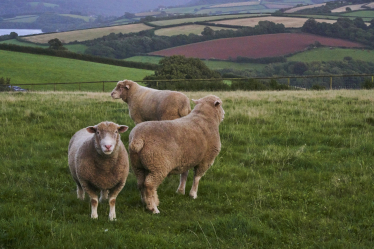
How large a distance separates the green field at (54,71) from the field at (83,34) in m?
24.4

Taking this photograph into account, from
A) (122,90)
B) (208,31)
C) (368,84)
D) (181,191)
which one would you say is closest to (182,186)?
(181,191)

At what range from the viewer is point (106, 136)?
459 centimetres

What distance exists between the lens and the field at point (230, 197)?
4.26 metres

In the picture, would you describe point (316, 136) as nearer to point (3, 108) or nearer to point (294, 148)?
point (294, 148)


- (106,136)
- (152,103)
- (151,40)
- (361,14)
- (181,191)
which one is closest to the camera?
(106,136)

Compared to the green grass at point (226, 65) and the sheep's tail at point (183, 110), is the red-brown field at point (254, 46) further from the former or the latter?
the sheep's tail at point (183, 110)

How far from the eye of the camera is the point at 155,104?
28.7ft

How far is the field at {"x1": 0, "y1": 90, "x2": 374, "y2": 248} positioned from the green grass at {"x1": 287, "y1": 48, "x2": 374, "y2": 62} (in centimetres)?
6764

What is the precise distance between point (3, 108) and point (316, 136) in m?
9.81

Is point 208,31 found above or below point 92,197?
above

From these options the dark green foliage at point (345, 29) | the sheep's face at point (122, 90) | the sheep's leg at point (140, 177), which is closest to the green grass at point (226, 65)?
the dark green foliage at point (345, 29)

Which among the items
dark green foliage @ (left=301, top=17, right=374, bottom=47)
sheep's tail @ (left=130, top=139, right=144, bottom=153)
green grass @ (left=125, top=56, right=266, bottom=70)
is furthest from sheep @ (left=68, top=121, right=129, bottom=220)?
dark green foliage @ (left=301, top=17, right=374, bottom=47)

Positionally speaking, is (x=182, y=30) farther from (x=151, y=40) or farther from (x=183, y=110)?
(x=183, y=110)

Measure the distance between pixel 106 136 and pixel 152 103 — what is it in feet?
14.2
